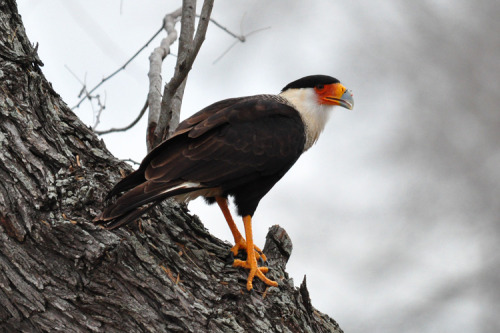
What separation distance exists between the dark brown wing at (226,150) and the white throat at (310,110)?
281 millimetres

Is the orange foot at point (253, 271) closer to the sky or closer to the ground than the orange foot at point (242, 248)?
closer to the ground

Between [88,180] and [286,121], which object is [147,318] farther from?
[286,121]

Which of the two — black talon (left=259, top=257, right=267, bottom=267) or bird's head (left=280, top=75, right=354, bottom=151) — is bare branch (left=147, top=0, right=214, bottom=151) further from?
black talon (left=259, top=257, right=267, bottom=267)

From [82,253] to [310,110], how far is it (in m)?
2.29

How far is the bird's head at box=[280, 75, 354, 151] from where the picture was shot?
4.34m

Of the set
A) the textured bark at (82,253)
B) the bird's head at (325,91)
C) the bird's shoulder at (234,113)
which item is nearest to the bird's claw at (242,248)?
the textured bark at (82,253)

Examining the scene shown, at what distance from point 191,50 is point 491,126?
539cm

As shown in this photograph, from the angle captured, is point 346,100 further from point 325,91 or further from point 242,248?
point 242,248

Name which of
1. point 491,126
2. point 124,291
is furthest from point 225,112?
point 491,126

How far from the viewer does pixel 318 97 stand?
14.5 feet

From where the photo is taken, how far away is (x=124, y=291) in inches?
98.7

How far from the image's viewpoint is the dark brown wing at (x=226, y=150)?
3.12 m

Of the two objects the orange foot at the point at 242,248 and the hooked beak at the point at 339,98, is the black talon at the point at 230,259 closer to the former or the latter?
the orange foot at the point at 242,248

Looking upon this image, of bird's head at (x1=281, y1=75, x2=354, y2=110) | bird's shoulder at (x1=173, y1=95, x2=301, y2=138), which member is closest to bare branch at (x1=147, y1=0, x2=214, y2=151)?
bird's shoulder at (x1=173, y1=95, x2=301, y2=138)
